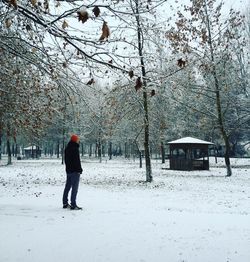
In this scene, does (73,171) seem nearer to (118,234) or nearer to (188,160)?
(118,234)

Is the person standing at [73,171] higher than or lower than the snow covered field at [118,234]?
higher

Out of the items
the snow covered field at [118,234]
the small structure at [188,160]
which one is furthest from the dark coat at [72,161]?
the small structure at [188,160]

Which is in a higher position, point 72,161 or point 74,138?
point 74,138

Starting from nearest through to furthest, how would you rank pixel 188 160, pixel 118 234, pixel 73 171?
pixel 118 234 → pixel 73 171 → pixel 188 160

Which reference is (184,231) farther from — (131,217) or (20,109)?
(20,109)

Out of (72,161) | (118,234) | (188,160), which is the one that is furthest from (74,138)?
(188,160)

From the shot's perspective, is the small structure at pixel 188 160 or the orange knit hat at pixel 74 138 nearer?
the orange knit hat at pixel 74 138

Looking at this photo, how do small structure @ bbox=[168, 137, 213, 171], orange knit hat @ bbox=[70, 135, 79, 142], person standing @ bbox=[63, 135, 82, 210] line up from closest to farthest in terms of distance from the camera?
person standing @ bbox=[63, 135, 82, 210], orange knit hat @ bbox=[70, 135, 79, 142], small structure @ bbox=[168, 137, 213, 171]

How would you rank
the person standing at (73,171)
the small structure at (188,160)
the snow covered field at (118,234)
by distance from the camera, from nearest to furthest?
the snow covered field at (118,234) < the person standing at (73,171) < the small structure at (188,160)

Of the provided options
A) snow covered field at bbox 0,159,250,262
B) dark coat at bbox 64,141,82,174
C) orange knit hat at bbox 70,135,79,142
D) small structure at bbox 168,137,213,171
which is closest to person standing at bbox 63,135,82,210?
dark coat at bbox 64,141,82,174

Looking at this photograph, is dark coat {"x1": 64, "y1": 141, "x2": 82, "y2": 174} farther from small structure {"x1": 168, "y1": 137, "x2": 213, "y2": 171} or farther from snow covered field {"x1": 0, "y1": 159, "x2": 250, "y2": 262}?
small structure {"x1": 168, "y1": 137, "x2": 213, "y2": 171}

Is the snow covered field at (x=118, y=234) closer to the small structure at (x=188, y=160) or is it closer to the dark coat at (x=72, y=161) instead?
the dark coat at (x=72, y=161)

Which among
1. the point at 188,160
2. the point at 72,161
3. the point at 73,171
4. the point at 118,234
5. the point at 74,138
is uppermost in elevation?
the point at 74,138

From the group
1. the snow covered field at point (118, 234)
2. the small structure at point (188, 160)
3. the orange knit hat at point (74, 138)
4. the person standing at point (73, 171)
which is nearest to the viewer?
the snow covered field at point (118, 234)
